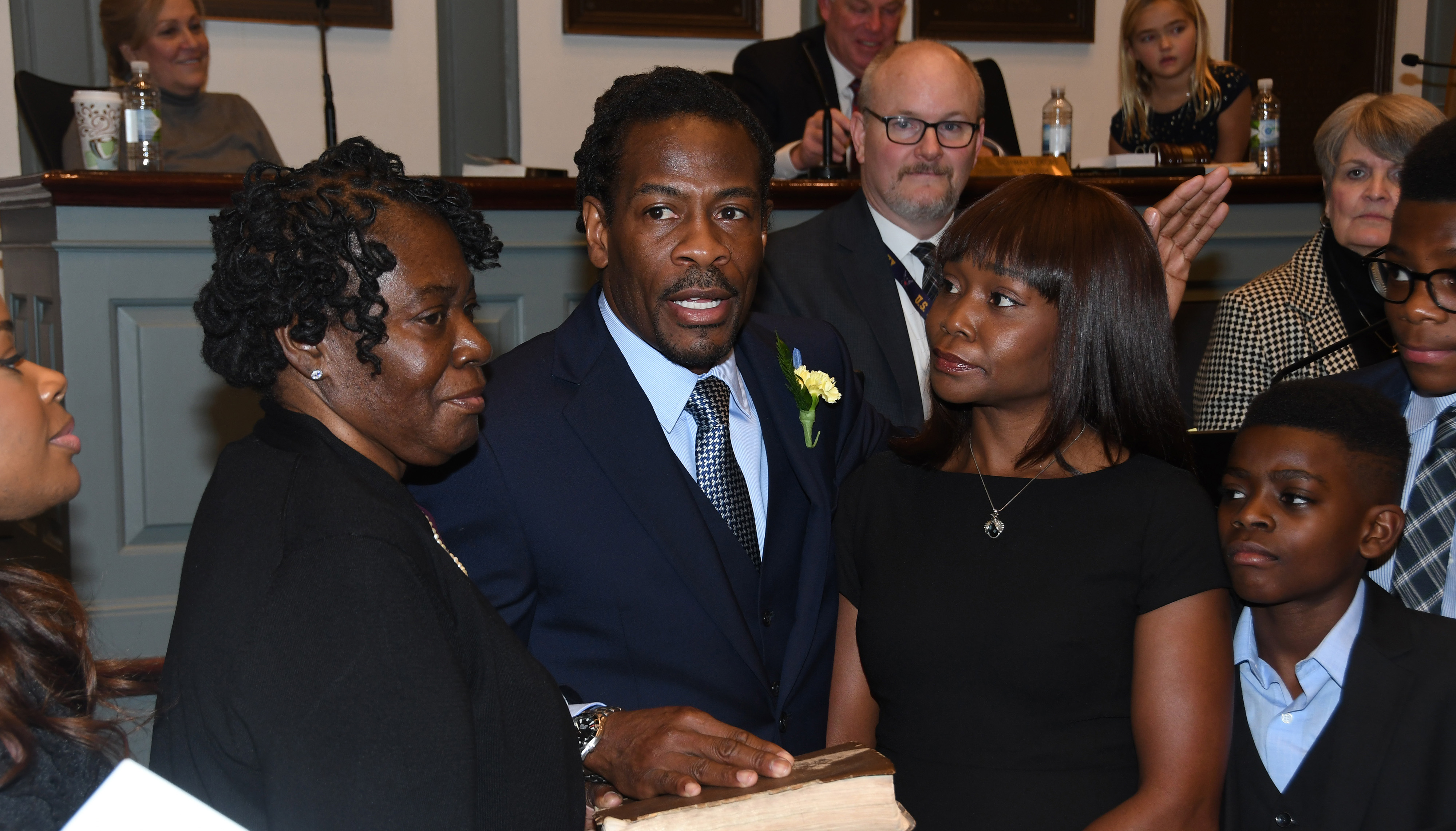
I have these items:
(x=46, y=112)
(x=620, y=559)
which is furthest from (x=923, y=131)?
(x=46, y=112)

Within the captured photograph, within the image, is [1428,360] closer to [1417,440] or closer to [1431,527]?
[1417,440]

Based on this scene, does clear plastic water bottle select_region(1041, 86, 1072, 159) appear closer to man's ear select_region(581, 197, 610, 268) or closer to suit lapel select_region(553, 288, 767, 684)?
man's ear select_region(581, 197, 610, 268)

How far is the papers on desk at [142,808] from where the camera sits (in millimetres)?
805

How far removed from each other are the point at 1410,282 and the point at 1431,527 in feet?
1.22

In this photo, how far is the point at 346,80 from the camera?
19.1ft

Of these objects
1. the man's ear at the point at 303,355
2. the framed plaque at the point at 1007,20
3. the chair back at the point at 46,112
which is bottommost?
the man's ear at the point at 303,355

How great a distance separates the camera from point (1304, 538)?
1.64m

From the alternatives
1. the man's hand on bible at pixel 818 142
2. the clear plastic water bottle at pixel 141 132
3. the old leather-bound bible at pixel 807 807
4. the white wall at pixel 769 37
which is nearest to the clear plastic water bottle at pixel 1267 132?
the white wall at pixel 769 37

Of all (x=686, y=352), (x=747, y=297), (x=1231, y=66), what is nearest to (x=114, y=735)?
(x=686, y=352)

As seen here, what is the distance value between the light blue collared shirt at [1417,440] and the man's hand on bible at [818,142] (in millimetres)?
2535

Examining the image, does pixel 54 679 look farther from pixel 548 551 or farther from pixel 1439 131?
pixel 1439 131

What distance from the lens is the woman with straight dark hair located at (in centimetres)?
155

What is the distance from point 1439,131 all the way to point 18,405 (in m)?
2.03

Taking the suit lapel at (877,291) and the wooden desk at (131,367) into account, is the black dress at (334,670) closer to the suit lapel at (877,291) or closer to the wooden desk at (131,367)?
the suit lapel at (877,291)
